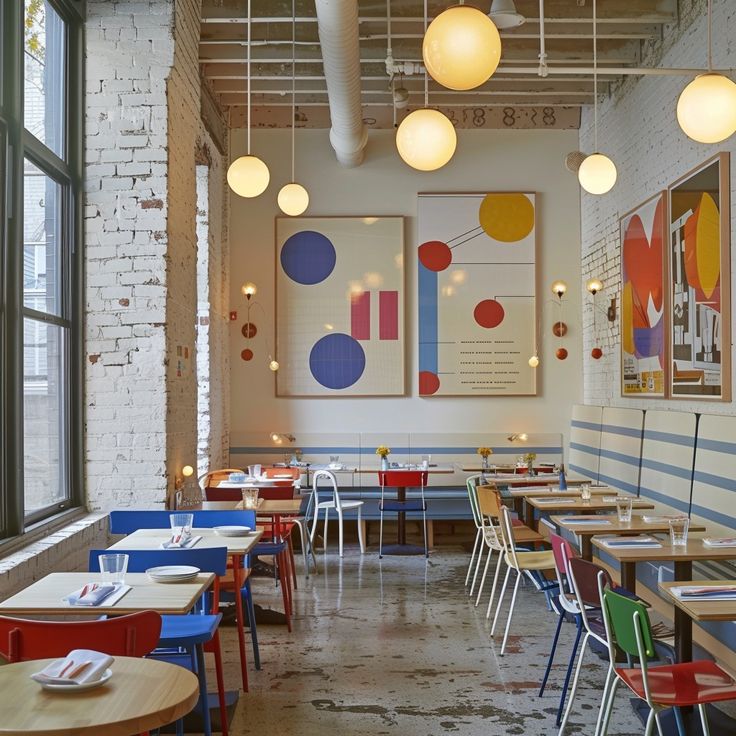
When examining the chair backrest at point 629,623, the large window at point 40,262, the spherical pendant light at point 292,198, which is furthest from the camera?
the spherical pendant light at point 292,198

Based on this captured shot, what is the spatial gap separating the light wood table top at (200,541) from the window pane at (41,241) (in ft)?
4.68

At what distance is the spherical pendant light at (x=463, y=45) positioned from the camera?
131 inches

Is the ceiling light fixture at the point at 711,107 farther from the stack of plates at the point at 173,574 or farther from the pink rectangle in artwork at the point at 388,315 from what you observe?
the pink rectangle in artwork at the point at 388,315

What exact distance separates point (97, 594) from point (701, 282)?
4.92 meters

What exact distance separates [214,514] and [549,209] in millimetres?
6179

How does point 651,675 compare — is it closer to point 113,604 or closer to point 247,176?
point 113,604

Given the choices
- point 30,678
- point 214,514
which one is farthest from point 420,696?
point 30,678

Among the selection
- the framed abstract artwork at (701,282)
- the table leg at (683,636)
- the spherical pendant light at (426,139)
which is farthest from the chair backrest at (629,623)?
the framed abstract artwork at (701,282)

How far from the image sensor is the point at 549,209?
978 centimetres

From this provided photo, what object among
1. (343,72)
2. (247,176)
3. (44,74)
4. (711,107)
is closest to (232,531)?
(247,176)

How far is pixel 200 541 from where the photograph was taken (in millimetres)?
4312

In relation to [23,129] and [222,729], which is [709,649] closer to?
[222,729]

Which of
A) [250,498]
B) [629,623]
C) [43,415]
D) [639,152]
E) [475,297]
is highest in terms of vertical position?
[639,152]

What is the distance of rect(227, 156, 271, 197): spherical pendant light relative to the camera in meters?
5.64
